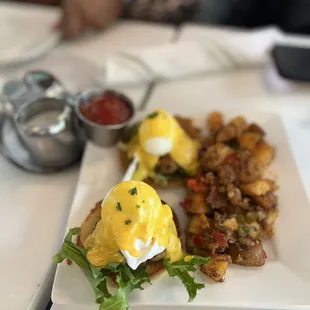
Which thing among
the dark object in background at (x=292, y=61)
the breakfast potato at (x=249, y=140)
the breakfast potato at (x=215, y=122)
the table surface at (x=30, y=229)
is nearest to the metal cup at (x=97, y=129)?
the table surface at (x=30, y=229)

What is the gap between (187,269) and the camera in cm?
111

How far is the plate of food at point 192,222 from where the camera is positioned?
3.57ft

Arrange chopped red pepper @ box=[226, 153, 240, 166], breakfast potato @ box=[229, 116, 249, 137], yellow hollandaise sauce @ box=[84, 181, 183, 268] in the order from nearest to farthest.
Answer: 1. yellow hollandaise sauce @ box=[84, 181, 183, 268]
2. chopped red pepper @ box=[226, 153, 240, 166]
3. breakfast potato @ box=[229, 116, 249, 137]

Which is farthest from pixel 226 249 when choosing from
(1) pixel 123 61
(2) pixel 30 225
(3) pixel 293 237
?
(1) pixel 123 61

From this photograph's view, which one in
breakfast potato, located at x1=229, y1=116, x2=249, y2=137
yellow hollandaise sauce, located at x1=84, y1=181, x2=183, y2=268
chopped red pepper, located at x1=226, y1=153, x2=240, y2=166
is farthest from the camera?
breakfast potato, located at x1=229, y1=116, x2=249, y2=137

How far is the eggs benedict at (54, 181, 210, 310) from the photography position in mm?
1049

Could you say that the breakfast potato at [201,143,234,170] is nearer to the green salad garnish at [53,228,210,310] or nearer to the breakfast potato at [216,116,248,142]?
the breakfast potato at [216,116,248,142]

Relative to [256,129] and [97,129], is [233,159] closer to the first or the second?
[256,129]

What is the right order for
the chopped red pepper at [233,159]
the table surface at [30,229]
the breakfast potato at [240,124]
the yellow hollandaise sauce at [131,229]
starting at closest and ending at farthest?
1. the yellow hollandaise sauce at [131,229]
2. the table surface at [30,229]
3. the chopped red pepper at [233,159]
4. the breakfast potato at [240,124]

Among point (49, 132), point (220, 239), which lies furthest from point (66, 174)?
point (220, 239)

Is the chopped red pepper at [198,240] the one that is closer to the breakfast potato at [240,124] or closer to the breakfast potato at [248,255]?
the breakfast potato at [248,255]

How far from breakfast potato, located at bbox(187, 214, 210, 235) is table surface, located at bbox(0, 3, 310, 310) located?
0.36 m

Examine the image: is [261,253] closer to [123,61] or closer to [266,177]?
[266,177]

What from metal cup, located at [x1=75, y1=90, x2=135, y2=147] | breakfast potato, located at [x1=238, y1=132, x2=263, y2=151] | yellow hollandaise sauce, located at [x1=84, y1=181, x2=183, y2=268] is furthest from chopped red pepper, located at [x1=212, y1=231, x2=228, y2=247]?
metal cup, located at [x1=75, y1=90, x2=135, y2=147]
